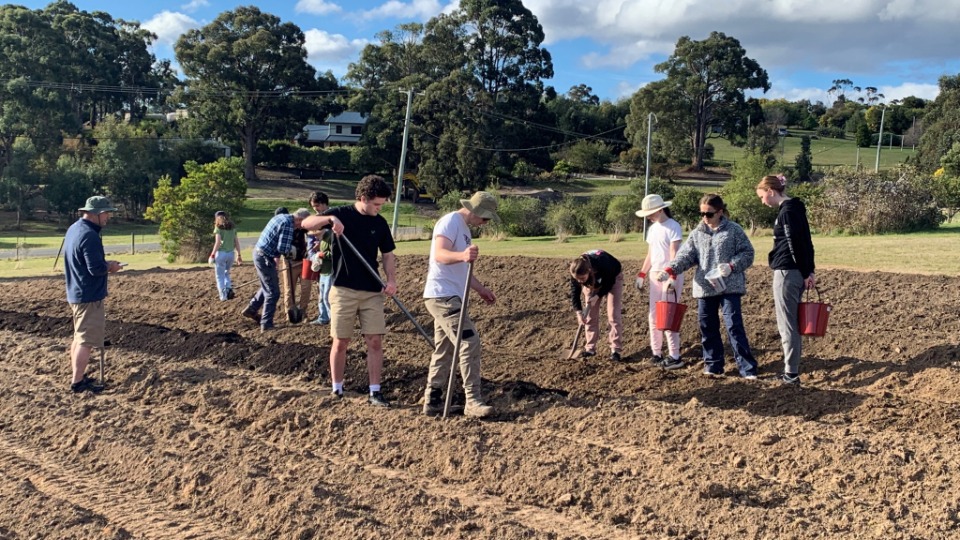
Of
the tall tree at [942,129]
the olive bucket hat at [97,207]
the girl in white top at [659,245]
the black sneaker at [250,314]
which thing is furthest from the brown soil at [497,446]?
the tall tree at [942,129]

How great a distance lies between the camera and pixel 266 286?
10.8 m

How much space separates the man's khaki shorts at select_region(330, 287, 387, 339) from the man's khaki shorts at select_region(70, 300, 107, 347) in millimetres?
2422

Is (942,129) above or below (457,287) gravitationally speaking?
above

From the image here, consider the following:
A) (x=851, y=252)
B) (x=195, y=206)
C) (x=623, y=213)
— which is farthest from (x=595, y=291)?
(x=623, y=213)

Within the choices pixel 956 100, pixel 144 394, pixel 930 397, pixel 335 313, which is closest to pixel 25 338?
Result: pixel 144 394

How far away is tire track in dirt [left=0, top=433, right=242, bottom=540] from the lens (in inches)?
188

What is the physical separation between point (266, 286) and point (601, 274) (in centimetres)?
437

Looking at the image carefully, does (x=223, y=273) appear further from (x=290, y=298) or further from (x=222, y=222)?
(x=290, y=298)

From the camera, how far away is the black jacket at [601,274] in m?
8.58

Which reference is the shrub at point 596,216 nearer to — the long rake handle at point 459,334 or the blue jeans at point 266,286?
the blue jeans at point 266,286

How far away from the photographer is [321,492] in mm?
5070

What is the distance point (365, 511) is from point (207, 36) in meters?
59.2

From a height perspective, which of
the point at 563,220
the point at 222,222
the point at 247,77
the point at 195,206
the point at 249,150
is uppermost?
the point at 247,77

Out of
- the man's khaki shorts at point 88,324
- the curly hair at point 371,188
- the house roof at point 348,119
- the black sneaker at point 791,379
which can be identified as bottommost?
the black sneaker at point 791,379
